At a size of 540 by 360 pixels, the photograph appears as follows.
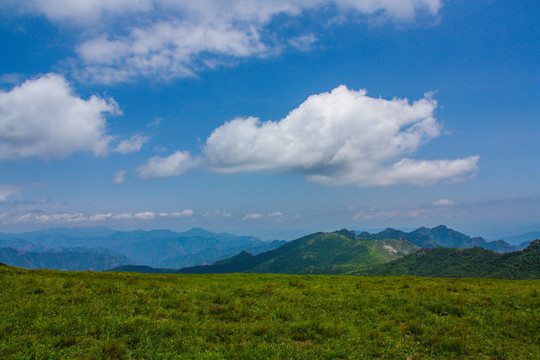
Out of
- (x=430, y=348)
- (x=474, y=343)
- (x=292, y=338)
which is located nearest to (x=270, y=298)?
(x=292, y=338)

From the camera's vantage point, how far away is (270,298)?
17.3 m

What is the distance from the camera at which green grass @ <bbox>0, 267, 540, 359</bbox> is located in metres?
10.1

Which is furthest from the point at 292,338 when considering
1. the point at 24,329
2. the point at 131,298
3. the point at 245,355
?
the point at 24,329

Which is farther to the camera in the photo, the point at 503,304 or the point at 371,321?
the point at 503,304

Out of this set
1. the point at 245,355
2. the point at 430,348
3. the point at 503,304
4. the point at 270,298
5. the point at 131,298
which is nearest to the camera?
the point at 245,355

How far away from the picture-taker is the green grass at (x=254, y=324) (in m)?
10.1

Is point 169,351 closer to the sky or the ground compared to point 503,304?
closer to the sky

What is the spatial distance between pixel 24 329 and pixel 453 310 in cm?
2091

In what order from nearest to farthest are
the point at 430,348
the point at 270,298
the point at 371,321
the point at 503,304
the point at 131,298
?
the point at 430,348
the point at 371,321
the point at 131,298
the point at 503,304
the point at 270,298

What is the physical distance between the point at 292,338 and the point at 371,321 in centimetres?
503

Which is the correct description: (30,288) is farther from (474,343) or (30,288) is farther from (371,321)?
(474,343)

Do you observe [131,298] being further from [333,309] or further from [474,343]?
[474,343]

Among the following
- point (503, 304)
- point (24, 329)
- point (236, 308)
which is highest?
point (24, 329)

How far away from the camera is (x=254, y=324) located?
12.7 metres
